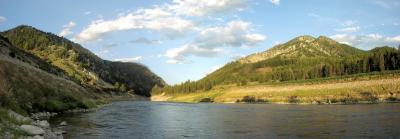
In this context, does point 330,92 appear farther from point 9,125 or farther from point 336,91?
point 9,125

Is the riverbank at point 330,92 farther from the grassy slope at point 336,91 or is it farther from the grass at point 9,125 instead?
the grass at point 9,125

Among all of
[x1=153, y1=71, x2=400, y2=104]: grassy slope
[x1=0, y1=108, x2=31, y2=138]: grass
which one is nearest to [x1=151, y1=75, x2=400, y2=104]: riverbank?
[x1=153, y1=71, x2=400, y2=104]: grassy slope

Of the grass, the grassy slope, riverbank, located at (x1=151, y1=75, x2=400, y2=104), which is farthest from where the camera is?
the grassy slope

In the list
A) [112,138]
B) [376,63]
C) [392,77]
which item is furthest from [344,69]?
[112,138]

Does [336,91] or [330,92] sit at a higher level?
[336,91]

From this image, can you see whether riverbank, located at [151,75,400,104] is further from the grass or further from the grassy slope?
the grass

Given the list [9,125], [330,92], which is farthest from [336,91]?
[9,125]

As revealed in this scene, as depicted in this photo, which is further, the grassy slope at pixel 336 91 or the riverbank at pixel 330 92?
the grassy slope at pixel 336 91

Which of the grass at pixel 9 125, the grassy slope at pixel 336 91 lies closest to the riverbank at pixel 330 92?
the grassy slope at pixel 336 91

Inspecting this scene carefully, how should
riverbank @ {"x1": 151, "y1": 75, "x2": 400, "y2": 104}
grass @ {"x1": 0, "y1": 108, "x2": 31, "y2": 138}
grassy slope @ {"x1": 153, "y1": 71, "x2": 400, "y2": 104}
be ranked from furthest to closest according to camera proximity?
grassy slope @ {"x1": 153, "y1": 71, "x2": 400, "y2": 104} < riverbank @ {"x1": 151, "y1": 75, "x2": 400, "y2": 104} < grass @ {"x1": 0, "y1": 108, "x2": 31, "y2": 138}

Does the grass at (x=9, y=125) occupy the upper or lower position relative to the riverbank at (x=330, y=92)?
lower

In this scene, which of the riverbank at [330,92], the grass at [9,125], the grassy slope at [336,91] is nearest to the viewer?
the grass at [9,125]

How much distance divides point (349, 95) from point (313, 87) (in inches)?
827

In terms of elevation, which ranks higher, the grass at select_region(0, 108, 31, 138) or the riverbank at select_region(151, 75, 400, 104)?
the riverbank at select_region(151, 75, 400, 104)
